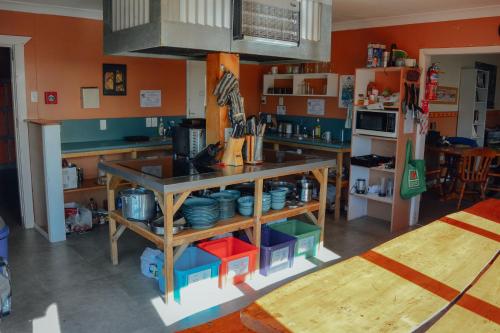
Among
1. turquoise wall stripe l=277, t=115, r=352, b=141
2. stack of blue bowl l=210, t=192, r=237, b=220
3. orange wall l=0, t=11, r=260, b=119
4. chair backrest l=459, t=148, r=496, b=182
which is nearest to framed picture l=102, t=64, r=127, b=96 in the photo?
orange wall l=0, t=11, r=260, b=119

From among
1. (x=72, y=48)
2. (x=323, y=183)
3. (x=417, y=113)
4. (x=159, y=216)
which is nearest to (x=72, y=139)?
(x=72, y=48)

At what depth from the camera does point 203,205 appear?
3.42 m

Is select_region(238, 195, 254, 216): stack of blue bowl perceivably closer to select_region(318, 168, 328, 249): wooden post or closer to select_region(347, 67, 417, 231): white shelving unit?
select_region(318, 168, 328, 249): wooden post

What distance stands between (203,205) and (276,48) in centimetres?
147

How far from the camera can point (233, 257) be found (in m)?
3.56

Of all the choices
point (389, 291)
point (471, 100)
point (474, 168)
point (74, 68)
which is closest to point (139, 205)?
point (389, 291)

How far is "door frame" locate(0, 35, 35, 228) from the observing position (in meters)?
4.89

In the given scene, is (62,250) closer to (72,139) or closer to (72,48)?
(72,139)

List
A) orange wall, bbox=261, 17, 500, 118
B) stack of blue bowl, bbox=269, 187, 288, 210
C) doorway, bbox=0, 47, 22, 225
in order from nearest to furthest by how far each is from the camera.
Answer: stack of blue bowl, bbox=269, 187, 288, 210, orange wall, bbox=261, 17, 500, 118, doorway, bbox=0, 47, 22, 225

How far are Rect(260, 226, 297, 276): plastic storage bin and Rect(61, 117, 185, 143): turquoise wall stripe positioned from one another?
263 centimetres

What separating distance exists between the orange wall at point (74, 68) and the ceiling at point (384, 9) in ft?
0.35

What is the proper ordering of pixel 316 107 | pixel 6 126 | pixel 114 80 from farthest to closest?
1. pixel 6 126
2. pixel 316 107
3. pixel 114 80

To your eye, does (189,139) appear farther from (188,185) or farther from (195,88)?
(195,88)

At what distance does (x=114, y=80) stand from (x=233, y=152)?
105 inches
